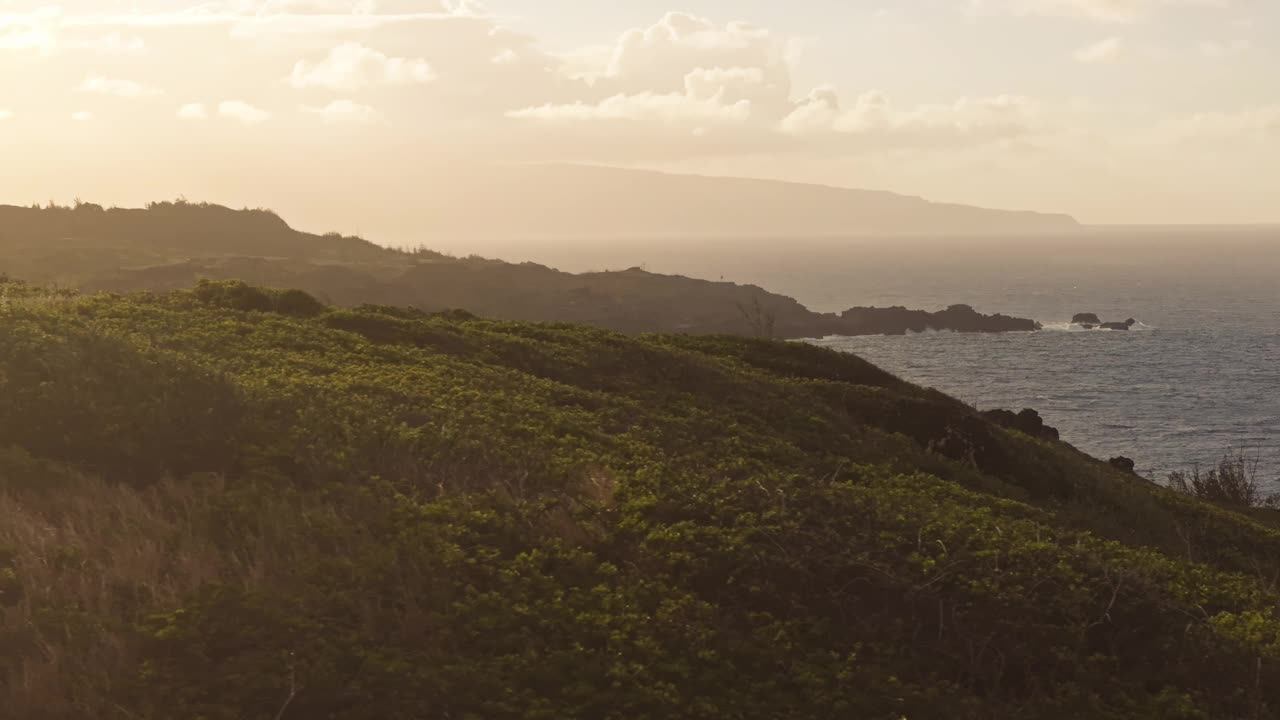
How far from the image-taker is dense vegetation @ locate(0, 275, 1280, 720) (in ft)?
33.9

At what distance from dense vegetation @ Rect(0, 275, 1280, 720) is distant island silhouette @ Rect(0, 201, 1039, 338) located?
70731mm

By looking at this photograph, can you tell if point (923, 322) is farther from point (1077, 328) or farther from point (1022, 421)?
point (1022, 421)

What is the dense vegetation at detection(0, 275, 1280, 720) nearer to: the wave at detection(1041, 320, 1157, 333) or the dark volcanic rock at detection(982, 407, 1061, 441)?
the dark volcanic rock at detection(982, 407, 1061, 441)

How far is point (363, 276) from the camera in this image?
101 metres

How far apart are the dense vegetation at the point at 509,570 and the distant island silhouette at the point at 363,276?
70.7 metres

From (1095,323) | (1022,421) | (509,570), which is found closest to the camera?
(509,570)

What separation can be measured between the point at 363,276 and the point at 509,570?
93164mm

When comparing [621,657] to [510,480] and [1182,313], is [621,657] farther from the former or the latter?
[1182,313]

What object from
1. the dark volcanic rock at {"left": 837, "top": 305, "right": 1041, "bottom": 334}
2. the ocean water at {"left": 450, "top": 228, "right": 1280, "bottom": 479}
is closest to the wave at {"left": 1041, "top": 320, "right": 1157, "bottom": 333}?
the ocean water at {"left": 450, "top": 228, "right": 1280, "bottom": 479}

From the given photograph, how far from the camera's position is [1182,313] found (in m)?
147

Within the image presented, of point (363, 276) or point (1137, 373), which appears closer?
point (1137, 373)

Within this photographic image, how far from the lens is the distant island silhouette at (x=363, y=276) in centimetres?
8812

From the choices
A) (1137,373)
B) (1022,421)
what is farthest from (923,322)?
(1022,421)

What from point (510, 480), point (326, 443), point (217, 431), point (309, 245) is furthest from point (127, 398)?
point (309, 245)
